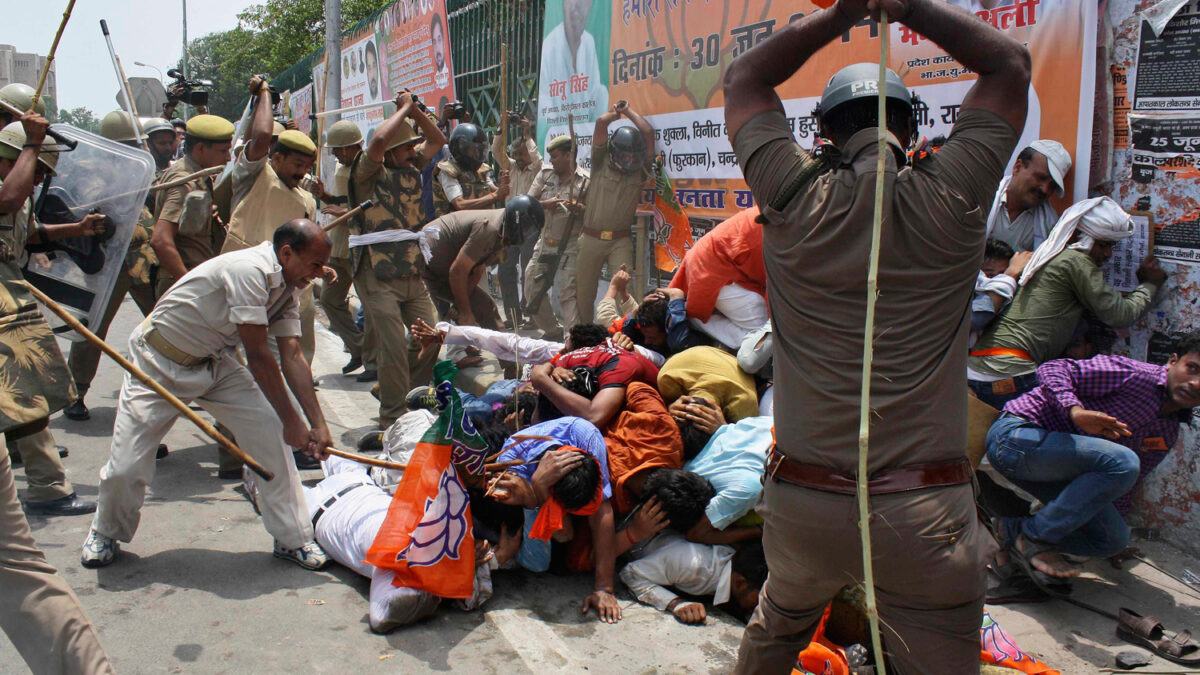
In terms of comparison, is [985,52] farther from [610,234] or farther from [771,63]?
[610,234]

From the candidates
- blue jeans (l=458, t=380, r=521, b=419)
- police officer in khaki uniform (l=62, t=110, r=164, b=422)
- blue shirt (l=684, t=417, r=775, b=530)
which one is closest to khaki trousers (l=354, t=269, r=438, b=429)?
blue jeans (l=458, t=380, r=521, b=419)

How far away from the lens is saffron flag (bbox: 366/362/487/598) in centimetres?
341

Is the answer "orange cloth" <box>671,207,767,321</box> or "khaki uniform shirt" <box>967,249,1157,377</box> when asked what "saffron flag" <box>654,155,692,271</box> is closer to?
"orange cloth" <box>671,207,767,321</box>

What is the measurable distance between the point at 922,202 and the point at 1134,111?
268 cm

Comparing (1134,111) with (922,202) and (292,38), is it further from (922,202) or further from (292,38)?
(292,38)

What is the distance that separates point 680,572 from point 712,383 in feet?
3.39

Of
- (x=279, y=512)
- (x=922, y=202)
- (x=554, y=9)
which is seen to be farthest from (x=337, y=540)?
(x=554, y=9)

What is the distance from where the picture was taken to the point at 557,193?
27.1ft

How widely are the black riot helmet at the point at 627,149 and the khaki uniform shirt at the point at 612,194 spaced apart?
0.27 ft

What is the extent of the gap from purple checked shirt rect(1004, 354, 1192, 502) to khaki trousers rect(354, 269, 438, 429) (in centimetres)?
389

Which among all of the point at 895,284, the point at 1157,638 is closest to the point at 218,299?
the point at 895,284

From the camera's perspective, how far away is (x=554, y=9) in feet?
28.2

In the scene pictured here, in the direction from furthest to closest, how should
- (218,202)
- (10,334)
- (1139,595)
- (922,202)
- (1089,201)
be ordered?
(218,202)
(1089,201)
(1139,595)
(10,334)
(922,202)

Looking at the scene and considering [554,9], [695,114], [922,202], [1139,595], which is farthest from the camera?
[554,9]
